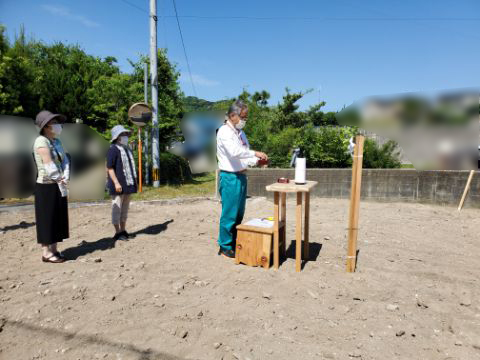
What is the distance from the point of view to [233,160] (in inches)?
151

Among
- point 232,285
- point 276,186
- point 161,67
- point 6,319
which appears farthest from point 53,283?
point 161,67

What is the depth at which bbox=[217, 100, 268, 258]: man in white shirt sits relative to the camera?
3770mm

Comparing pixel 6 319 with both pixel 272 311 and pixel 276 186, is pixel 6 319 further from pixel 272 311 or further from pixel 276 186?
pixel 276 186

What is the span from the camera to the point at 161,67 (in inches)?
451

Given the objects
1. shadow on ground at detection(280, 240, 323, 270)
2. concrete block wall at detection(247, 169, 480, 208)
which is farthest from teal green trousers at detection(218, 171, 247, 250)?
concrete block wall at detection(247, 169, 480, 208)

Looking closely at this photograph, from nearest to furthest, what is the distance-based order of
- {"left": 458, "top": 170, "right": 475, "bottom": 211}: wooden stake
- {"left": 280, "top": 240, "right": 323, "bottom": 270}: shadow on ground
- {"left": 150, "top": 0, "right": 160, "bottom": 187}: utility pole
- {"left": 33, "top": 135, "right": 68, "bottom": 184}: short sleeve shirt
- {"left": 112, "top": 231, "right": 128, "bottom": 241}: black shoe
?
{"left": 33, "top": 135, "right": 68, "bottom": 184}: short sleeve shirt < {"left": 280, "top": 240, "right": 323, "bottom": 270}: shadow on ground < {"left": 112, "top": 231, "right": 128, "bottom": 241}: black shoe < {"left": 458, "top": 170, "right": 475, "bottom": 211}: wooden stake < {"left": 150, "top": 0, "right": 160, "bottom": 187}: utility pole

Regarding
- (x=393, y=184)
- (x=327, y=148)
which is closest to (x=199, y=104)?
(x=327, y=148)

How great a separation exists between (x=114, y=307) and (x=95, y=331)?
37 centimetres

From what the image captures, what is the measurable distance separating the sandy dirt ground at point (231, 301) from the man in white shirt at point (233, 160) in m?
0.64

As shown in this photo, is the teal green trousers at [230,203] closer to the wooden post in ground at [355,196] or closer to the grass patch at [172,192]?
the wooden post in ground at [355,196]

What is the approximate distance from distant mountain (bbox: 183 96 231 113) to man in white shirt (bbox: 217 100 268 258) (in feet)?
32.2

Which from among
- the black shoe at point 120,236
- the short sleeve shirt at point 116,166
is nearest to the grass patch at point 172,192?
the black shoe at point 120,236

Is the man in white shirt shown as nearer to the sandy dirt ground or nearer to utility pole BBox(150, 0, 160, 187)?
the sandy dirt ground

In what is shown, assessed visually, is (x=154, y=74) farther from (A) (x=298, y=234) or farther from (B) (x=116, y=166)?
(A) (x=298, y=234)
